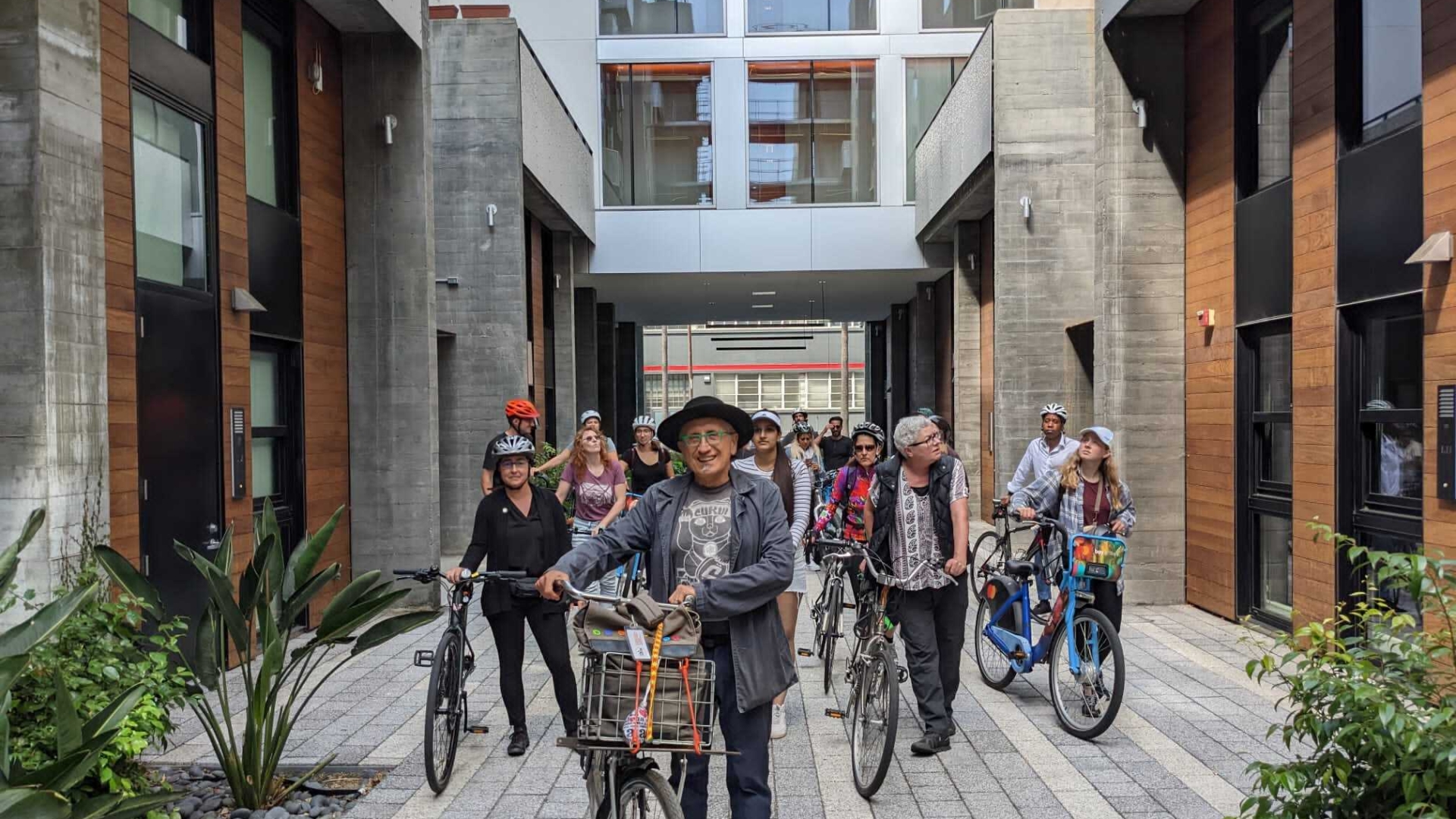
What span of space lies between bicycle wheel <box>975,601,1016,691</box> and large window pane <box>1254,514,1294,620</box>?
2482 millimetres

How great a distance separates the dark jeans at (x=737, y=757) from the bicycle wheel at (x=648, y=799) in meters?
0.21

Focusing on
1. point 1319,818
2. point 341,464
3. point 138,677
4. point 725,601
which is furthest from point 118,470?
point 1319,818

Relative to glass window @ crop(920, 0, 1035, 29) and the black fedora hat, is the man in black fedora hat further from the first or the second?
glass window @ crop(920, 0, 1035, 29)

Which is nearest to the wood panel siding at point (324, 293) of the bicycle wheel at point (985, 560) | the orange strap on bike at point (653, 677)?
the bicycle wheel at point (985, 560)

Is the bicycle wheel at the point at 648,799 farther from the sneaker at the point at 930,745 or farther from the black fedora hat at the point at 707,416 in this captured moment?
the sneaker at the point at 930,745

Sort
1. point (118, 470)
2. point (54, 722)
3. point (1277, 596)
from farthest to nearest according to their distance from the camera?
1. point (1277, 596)
2. point (118, 470)
3. point (54, 722)

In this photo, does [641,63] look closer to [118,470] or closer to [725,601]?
[118,470]

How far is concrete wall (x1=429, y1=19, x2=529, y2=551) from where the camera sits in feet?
46.1

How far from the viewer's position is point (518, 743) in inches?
235

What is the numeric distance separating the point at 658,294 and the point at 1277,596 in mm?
16969

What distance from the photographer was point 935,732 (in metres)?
5.85

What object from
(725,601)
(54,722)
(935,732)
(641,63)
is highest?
(641,63)

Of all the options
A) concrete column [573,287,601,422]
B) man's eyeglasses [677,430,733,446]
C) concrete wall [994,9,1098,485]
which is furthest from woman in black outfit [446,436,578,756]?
concrete column [573,287,601,422]

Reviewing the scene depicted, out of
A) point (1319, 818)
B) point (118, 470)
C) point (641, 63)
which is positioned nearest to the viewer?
point (1319, 818)
